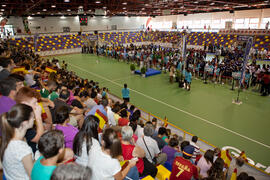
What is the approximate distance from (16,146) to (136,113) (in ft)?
13.8

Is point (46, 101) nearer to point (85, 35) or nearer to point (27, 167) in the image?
point (27, 167)

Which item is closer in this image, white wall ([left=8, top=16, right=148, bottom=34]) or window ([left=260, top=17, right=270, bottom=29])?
window ([left=260, top=17, right=270, bottom=29])

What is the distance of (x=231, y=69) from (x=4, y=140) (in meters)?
16.0

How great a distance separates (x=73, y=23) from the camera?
37.7 meters

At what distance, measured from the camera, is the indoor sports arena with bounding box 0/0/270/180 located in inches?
90.4

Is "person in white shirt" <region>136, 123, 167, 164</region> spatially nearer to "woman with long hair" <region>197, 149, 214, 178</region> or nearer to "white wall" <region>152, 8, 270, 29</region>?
"woman with long hair" <region>197, 149, 214, 178</region>

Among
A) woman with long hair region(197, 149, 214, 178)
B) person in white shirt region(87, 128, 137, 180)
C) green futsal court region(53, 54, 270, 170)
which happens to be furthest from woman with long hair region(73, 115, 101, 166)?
green futsal court region(53, 54, 270, 170)

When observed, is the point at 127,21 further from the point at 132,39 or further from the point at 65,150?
the point at 65,150

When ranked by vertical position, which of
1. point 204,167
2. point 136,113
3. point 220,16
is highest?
point 220,16

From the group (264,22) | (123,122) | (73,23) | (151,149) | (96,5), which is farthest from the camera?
(73,23)

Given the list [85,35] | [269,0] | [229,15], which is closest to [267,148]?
[269,0]

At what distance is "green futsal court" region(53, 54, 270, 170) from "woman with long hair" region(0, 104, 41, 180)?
7.31 meters

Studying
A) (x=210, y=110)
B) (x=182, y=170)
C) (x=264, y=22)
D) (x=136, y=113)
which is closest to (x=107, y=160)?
(x=182, y=170)

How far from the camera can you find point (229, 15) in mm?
34219
